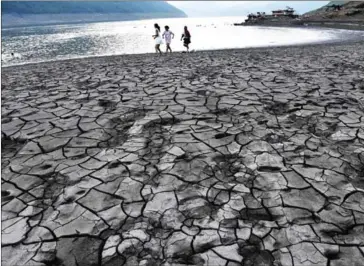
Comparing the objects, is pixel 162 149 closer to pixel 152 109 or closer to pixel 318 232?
pixel 152 109

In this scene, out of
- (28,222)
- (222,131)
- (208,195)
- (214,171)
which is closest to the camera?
(28,222)

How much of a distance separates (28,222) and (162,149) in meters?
1.68

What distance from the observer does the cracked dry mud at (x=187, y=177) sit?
243 cm

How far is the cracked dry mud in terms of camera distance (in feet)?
7.96

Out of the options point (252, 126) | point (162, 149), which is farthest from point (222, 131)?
point (162, 149)

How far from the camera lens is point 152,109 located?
530cm

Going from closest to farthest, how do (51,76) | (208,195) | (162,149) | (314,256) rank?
1. (314,256)
2. (208,195)
3. (162,149)
4. (51,76)

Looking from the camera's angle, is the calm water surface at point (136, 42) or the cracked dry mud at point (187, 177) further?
the calm water surface at point (136, 42)

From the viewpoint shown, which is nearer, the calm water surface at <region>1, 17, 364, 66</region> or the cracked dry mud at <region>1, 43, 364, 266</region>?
the cracked dry mud at <region>1, 43, 364, 266</region>

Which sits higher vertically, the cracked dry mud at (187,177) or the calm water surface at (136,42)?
the cracked dry mud at (187,177)

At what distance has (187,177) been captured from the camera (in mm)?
3316

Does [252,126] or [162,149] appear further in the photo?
[252,126]

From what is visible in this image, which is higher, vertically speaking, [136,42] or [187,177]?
[187,177]

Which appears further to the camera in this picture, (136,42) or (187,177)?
(136,42)
